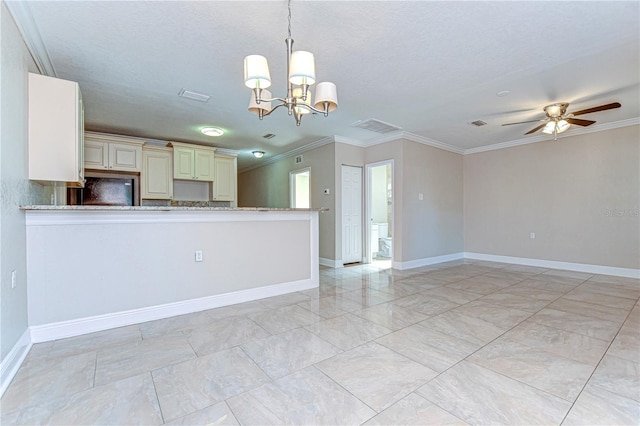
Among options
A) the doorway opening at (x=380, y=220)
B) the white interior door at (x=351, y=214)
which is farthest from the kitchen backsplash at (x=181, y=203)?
the doorway opening at (x=380, y=220)

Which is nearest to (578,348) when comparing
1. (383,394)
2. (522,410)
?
(522,410)

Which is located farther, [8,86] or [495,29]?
[495,29]

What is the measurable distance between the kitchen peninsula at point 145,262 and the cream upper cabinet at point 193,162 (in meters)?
2.94

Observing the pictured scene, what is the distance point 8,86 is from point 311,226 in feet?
10.2

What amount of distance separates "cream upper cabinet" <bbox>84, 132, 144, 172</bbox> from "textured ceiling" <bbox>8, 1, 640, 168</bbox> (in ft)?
2.35

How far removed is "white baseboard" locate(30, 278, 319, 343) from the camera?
2.43 metres

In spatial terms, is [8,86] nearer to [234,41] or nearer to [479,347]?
[234,41]

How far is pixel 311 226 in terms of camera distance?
4098 millimetres

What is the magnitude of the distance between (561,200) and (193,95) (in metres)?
6.46

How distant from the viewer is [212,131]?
16.7ft

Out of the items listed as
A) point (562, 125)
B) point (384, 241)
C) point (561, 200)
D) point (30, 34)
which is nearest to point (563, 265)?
point (561, 200)

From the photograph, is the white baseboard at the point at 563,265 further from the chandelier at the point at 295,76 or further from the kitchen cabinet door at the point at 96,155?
the kitchen cabinet door at the point at 96,155

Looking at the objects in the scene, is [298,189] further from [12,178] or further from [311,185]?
[12,178]

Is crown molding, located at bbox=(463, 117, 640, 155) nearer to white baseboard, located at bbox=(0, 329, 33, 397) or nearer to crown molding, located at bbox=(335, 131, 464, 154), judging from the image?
crown molding, located at bbox=(335, 131, 464, 154)
